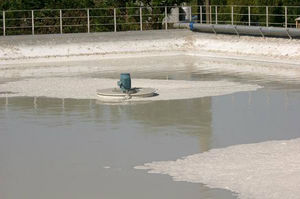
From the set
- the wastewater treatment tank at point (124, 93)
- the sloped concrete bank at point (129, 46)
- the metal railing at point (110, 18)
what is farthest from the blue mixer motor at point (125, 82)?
the metal railing at point (110, 18)

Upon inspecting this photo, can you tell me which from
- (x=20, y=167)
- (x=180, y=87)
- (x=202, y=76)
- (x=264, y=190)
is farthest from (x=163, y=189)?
(x=202, y=76)

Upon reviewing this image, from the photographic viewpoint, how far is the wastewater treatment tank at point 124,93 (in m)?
26.0

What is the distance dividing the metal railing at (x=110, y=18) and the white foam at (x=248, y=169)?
25.6 m

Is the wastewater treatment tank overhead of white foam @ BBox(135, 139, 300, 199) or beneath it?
overhead

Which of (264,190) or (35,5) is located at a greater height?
(35,5)

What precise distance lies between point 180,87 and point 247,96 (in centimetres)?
323

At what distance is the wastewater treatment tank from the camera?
85.4 feet

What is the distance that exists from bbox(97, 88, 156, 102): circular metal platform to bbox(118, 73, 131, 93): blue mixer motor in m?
0.14

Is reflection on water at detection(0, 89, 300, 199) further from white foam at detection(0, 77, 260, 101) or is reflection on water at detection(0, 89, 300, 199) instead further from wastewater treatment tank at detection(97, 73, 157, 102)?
white foam at detection(0, 77, 260, 101)

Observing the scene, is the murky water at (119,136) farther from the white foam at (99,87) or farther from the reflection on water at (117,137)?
the white foam at (99,87)

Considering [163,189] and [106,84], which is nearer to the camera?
[163,189]

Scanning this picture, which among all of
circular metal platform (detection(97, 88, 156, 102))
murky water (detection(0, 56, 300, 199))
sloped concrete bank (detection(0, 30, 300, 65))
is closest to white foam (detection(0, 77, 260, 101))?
circular metal platform (detection(97, 88, 156, 102))

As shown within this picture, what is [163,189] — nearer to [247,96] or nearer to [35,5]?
[247,96]

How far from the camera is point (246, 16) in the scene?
46.2m
